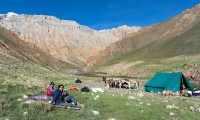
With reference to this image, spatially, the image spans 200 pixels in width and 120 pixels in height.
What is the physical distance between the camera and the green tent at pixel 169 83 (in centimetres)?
3516

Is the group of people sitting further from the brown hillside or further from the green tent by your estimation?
the brown hillside

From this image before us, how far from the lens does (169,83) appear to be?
35625 mm

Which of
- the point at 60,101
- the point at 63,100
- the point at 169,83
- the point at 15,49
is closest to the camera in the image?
the point at 60,101

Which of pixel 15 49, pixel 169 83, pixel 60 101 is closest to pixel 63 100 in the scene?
pixel 60 101

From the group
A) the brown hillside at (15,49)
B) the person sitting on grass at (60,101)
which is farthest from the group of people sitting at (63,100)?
the brown hillside at (15,49)

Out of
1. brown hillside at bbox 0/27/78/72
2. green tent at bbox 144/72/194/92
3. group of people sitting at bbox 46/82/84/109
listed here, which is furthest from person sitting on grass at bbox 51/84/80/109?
brown hillside at bbox 0/27/78/72

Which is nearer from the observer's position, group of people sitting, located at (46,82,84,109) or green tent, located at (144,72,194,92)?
group of people sitting, located at (46,82,84,109)

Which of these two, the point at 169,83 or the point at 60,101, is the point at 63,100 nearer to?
the point at 60,101

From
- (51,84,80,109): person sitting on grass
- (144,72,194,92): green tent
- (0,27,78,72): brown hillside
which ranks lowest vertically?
(51,84,80,109): person sitting on grass

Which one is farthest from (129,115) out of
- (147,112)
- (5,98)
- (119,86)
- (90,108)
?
(119,86)

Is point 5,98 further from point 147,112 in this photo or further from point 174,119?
point 174,119

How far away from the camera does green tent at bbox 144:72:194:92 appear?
35.2 metres

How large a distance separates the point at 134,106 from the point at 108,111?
1.93m

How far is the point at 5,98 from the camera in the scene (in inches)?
752
